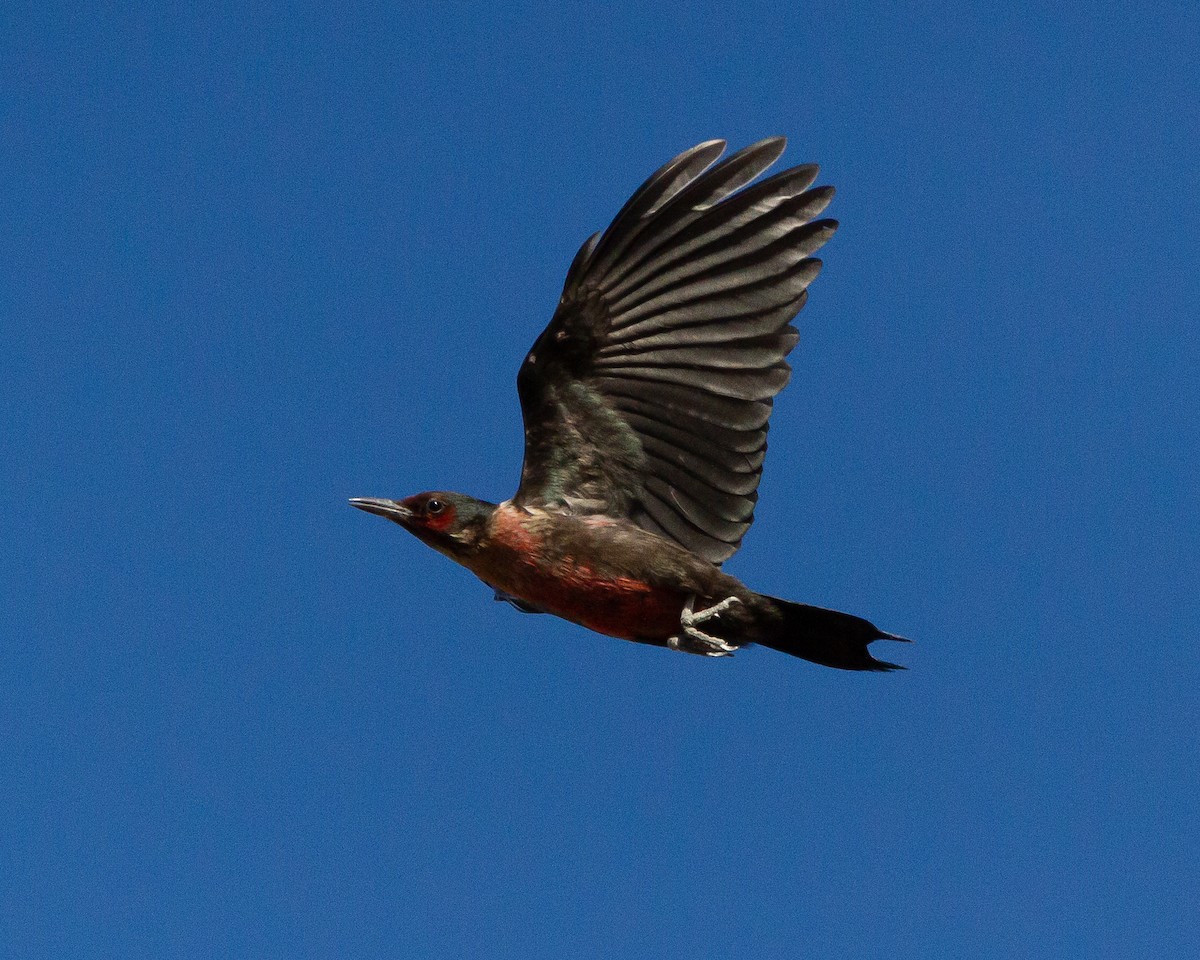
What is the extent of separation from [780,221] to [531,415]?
178 cm

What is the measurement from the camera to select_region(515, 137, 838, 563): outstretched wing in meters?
8.80

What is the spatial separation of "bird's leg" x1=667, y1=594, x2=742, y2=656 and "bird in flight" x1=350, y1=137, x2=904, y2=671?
12 millimetres

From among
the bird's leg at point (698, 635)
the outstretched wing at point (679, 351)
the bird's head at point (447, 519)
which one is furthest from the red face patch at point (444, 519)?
the bird's leg at point (698, 635)

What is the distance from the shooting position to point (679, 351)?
29.9ft

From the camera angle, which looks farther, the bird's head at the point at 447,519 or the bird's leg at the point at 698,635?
the bird's head at the point at 447,519

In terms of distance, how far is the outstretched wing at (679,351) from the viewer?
880 centimetres

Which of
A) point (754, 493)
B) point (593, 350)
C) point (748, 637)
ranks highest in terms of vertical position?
point (593, 350)

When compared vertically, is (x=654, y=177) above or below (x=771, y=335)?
above

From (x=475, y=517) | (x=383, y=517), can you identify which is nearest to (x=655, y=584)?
(x=475, y=517)

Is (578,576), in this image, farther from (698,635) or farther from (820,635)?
(820,635)

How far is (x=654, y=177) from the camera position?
8789 millimetres

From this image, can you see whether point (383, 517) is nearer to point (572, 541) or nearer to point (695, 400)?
point (572, 541)

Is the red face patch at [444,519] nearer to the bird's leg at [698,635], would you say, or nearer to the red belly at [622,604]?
the red belly at [622,604]

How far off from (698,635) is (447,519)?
1.56 meters
